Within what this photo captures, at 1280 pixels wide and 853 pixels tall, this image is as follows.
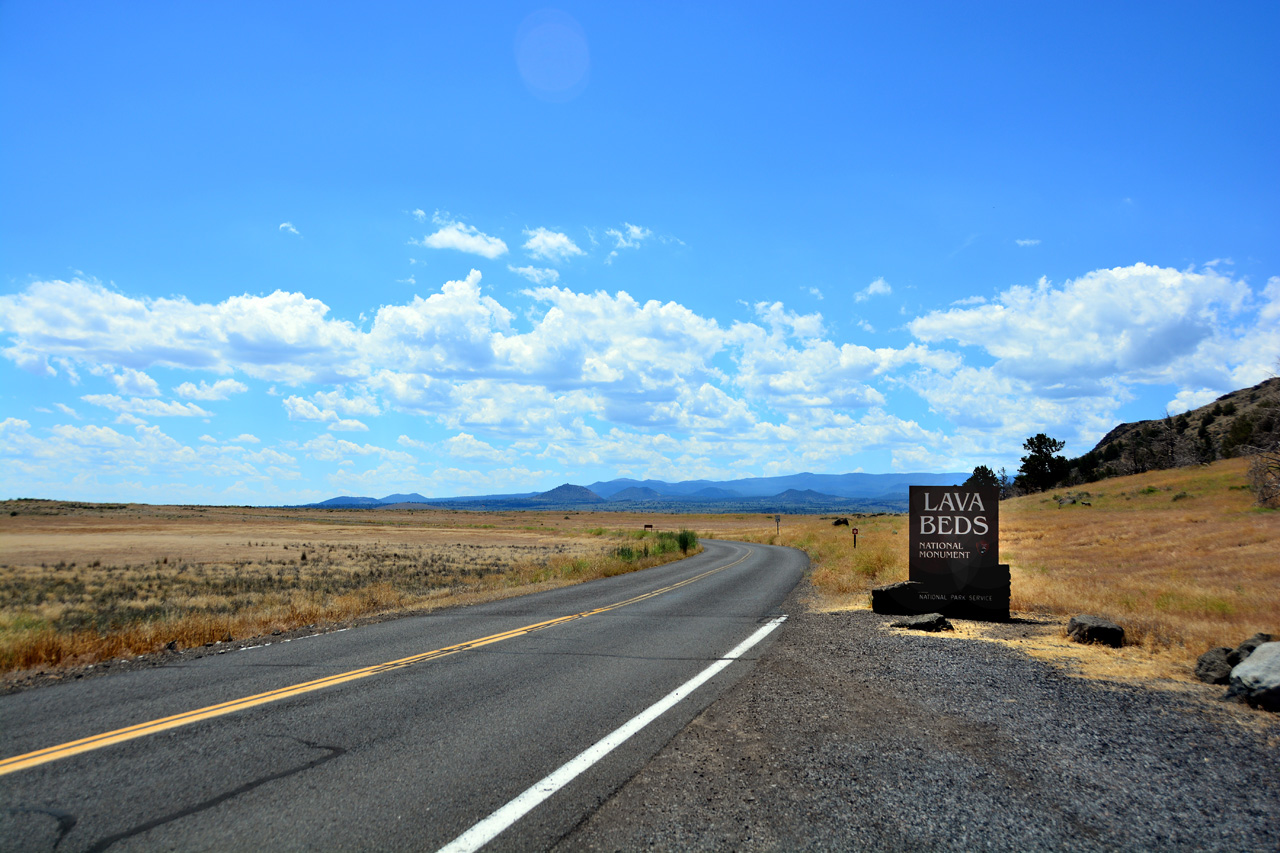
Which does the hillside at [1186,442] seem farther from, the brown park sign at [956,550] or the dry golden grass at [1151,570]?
the brown park sign at [956,550]

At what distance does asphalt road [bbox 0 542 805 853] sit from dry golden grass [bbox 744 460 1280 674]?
21.6 feet

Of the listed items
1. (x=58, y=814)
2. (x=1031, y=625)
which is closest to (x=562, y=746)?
(x=58, y=814)

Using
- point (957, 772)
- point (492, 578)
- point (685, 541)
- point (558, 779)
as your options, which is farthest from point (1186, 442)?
point (558, 779)

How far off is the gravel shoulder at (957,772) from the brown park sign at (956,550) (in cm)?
561

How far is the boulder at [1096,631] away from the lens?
1003 centimetres

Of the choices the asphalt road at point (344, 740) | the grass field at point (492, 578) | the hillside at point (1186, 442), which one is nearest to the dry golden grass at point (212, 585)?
the grass field at point (492, 578)

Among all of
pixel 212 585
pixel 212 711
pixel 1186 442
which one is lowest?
pixel 212 585

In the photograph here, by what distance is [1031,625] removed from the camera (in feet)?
40.9

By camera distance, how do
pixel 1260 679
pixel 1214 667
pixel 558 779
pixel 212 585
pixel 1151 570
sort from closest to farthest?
pixel 558 779 < pixel 1260 679 < pixel 1214 667 < pixel 1151 570 < pixel 212 585

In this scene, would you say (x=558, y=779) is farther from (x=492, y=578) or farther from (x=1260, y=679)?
(x=492, y=578)

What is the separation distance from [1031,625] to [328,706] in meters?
12.1

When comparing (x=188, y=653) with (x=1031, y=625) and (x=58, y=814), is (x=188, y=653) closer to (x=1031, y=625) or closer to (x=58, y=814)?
(x=58, y=814)

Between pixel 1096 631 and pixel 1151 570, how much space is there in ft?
50.4

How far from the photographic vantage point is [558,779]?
16.7 ft
